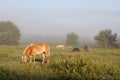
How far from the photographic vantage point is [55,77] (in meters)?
15.2

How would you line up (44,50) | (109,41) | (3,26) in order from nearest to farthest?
(44,50)
(109,41)
(3,26)

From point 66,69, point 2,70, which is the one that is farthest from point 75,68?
point 2,70

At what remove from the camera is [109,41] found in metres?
80.4

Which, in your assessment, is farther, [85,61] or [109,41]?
[109,41]

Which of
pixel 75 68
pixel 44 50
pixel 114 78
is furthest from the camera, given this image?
pixel 44 50

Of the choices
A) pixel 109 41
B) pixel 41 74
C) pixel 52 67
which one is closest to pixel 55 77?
pixel 41 74

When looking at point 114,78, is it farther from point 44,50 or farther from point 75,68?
point 44,50

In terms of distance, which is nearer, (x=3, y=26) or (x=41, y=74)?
(x=41, y=74)

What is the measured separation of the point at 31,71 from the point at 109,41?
66124 millimetres

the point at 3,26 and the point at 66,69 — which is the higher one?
the point at 3,26

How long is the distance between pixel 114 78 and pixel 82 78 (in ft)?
5.47

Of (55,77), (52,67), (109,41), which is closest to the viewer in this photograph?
(55,77)

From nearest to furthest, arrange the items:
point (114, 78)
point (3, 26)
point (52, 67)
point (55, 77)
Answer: point (114, 78) < point (55, 77) < point (52, 67) < point (3, 26)

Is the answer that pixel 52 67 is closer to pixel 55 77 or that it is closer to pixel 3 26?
pixel 55 77
